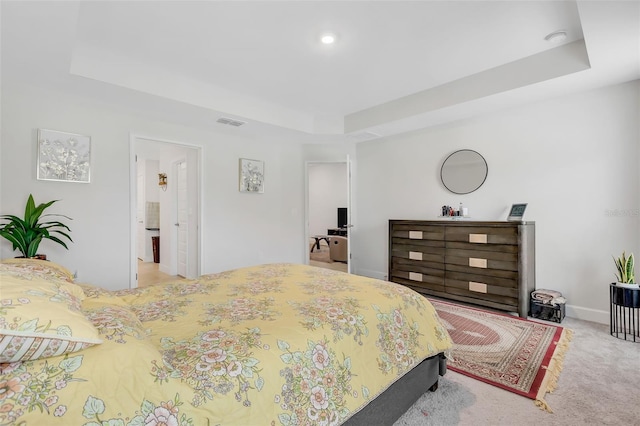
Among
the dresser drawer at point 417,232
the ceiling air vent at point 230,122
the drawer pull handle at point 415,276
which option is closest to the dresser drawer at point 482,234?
the dresser drawer at point 417,232

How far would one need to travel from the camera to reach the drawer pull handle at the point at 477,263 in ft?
11.4

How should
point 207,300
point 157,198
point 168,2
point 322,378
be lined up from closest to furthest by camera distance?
point 322,378 < point 207,300 < point 168,2 < point 157,198

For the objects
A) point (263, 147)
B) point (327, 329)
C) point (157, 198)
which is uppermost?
point (263, 147)

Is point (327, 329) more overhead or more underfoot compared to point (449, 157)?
more underfoot

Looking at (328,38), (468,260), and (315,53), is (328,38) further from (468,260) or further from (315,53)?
(468,260)

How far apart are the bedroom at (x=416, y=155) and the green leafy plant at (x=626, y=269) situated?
1.07 ft

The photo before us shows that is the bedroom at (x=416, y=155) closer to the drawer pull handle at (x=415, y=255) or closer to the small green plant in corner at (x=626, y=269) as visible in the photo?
the small green plant in corner at (x=626, y=269)

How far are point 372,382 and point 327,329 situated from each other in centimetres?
32

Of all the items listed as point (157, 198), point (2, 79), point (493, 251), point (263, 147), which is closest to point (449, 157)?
point (493, 251)

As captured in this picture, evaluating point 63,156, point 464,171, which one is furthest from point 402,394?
point 63,156

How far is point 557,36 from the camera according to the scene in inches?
101

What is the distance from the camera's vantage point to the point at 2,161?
285 cm

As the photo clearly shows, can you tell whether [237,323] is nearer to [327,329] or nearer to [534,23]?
[327,329]

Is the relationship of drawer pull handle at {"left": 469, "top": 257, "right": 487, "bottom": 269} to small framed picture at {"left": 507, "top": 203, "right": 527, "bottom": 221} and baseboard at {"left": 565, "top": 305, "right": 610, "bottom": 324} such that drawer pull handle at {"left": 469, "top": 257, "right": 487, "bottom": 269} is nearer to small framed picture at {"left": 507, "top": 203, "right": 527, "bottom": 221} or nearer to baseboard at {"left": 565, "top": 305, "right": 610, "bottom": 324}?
small framed picture at {"left": 507, "top": 203, "right": 527, "bottom": 221}
